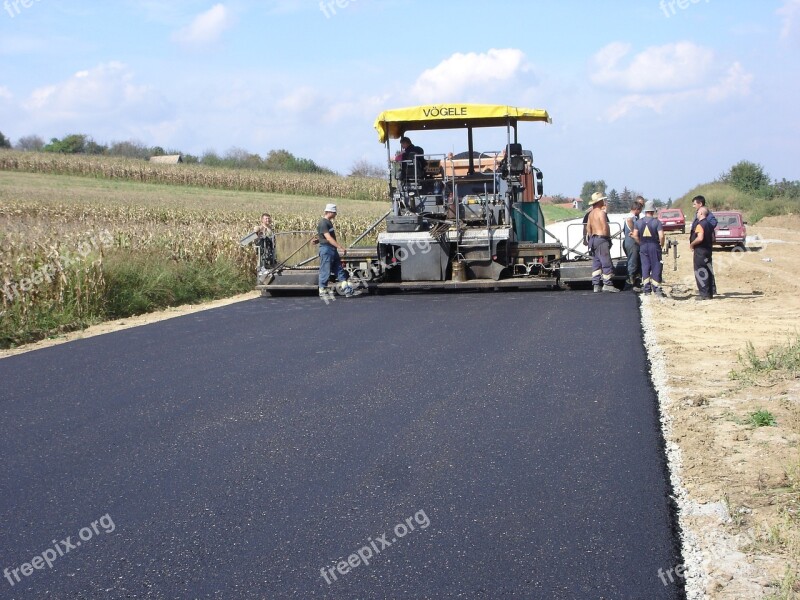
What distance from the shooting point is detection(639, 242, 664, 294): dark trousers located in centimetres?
1384

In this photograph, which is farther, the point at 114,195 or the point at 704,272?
the point at 114,195

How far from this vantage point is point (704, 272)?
13.8 m

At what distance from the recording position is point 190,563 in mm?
4098

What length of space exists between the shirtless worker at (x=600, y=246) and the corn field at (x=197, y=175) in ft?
149

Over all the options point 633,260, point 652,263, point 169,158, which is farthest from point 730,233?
point 169,158

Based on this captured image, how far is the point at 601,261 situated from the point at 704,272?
1553 mm

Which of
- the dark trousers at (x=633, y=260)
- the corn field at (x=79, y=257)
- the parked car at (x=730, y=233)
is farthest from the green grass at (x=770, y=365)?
the parked car at (x=730, y=233)

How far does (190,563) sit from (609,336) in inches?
265

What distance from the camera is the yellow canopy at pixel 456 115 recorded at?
15055mm

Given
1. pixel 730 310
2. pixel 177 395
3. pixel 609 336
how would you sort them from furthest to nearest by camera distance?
pixel 730 310 → pixel 609 336 → pixel 177 395

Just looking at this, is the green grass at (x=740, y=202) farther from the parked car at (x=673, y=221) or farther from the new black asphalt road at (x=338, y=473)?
the new black asphalt road at (x=338, y=473)

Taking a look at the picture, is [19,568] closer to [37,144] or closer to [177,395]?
[177,395]

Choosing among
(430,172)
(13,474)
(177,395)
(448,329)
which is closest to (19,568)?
(13,474)

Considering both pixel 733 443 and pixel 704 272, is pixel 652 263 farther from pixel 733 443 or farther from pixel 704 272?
pixel 733 443
